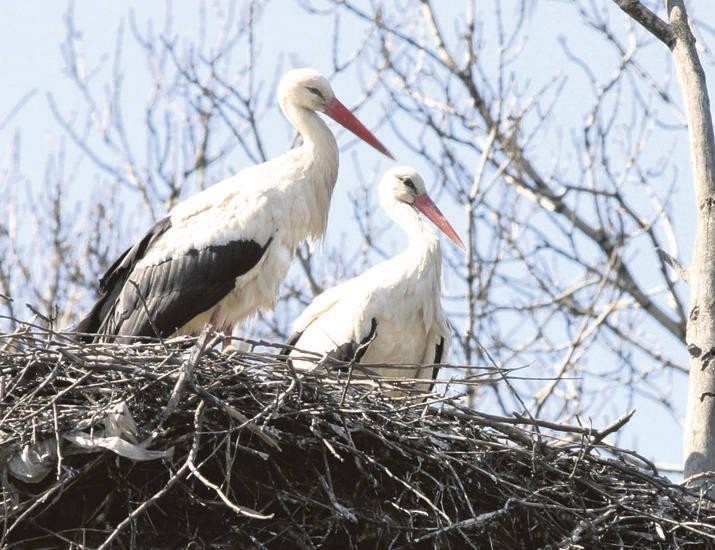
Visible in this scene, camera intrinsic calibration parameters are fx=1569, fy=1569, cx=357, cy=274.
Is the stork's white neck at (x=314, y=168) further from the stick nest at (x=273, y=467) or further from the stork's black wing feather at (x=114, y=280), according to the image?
the stick nest at (x=273, y=467)

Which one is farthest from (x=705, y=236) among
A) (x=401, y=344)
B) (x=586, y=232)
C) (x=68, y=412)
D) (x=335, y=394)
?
(x=586, y=232)

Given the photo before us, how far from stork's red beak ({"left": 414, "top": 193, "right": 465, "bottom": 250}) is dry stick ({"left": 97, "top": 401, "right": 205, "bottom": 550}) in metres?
3.01

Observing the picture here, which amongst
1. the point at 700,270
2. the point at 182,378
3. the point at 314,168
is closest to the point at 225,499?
the point at 182,378

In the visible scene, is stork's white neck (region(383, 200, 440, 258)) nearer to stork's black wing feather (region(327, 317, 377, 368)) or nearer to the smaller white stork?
the smaller white stork

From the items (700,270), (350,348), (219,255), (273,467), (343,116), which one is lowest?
(273,467)

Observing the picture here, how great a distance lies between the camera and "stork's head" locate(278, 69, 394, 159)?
7.52 metres

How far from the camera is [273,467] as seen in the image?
503cm

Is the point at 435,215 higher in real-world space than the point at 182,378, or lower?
higher

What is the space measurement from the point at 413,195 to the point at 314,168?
66cm

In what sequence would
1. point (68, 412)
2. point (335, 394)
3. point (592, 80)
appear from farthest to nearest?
point (592, 80), point (335, 394), point (68, 412)

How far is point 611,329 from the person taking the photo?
995 centimetres

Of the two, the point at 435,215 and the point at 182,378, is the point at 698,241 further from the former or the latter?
the point at 435,215

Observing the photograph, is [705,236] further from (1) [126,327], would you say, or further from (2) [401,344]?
(1) [126,327]

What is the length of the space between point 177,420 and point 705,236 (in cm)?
197
